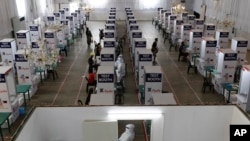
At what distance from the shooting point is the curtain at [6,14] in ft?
63.4

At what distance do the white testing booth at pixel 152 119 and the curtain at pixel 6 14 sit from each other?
14722mm

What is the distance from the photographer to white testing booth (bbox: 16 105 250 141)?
636cm

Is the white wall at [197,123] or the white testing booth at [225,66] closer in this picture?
the white wall at [197,123]

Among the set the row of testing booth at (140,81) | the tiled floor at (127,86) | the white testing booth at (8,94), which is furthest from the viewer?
the tiled floor at (127,86)

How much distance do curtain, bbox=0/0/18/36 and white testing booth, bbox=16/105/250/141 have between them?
14.7 metres

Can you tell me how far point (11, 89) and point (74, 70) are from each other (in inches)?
236

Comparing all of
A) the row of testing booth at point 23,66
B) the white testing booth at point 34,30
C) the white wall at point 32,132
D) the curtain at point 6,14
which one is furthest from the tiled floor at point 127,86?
the curtain at point 6,14

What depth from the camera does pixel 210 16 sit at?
29203 mm

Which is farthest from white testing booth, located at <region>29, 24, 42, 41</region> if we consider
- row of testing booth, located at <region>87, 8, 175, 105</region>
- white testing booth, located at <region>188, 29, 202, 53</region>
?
white testing booth, located at <region>188, 29, 202, 53</region>

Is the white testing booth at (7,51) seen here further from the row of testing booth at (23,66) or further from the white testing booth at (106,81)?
the white testing booth at (106,81)

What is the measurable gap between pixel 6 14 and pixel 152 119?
1729 centimetres

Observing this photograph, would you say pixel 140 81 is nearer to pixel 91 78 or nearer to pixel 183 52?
pixel 91 78

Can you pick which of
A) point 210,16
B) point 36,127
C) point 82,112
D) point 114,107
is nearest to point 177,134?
point 114,107

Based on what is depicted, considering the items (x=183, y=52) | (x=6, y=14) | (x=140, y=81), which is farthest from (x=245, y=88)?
(x=6, y=14)
